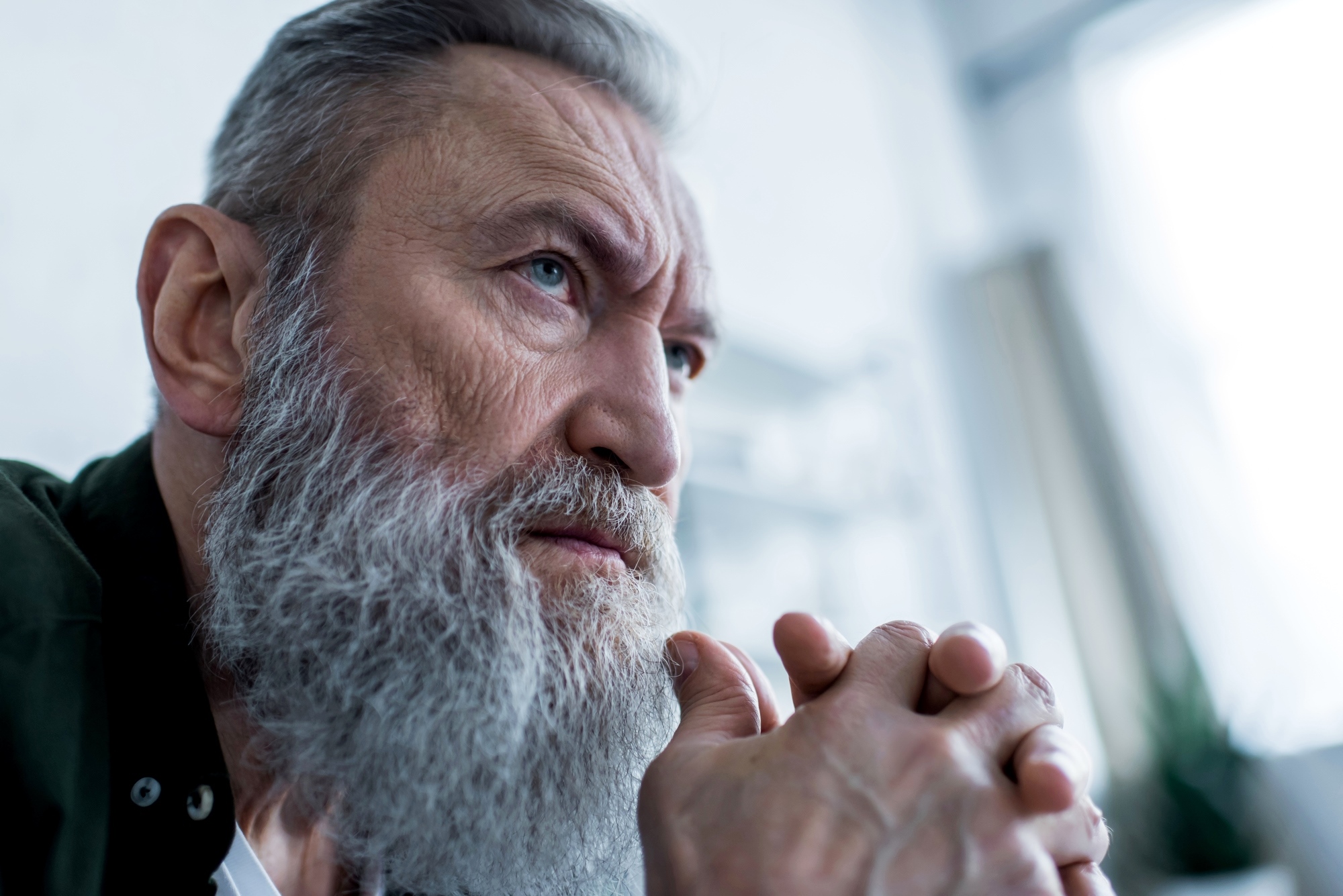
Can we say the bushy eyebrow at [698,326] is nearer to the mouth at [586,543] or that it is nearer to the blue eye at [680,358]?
the blue eye at [680,358]

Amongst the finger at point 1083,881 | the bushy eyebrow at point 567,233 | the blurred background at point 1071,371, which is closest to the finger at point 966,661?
the finger at point 1083,881

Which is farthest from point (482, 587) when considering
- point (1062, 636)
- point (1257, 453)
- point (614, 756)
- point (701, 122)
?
point (1257, 453)

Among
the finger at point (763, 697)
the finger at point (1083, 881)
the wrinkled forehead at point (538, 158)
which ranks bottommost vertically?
the finger at point (1083, 881)

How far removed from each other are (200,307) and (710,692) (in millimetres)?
573

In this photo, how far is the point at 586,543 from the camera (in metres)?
0.76

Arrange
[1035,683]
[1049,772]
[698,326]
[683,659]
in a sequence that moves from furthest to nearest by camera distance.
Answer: [698,326], [683,659], [1035,683], [1049,772]

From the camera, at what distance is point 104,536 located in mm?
756

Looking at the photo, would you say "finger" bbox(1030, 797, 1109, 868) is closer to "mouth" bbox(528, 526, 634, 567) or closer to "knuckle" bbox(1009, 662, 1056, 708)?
"knuckle" bbox(1009, 662, 1056, 708)

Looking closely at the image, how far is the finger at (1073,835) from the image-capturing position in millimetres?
544

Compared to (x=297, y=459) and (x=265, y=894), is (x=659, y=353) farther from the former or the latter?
(x=265, y=894)

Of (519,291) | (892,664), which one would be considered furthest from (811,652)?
(519,291)

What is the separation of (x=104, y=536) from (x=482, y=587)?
12.8 inches

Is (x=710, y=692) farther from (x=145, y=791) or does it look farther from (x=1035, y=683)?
(x=145, y=791)

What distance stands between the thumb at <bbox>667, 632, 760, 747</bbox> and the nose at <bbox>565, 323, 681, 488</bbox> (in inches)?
5.7
